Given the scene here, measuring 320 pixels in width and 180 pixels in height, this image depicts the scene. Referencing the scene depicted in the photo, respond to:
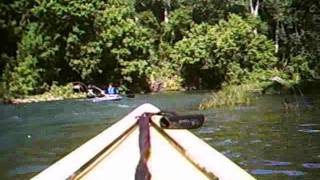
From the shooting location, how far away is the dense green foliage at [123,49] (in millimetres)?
39469

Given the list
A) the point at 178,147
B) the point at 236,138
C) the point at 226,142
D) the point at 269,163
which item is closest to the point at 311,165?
the point at 269,163

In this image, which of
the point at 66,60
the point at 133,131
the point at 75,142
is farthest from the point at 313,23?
the point at 133,131

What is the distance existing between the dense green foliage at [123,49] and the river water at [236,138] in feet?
66.7

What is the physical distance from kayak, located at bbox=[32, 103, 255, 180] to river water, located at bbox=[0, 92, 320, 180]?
13.3 feet

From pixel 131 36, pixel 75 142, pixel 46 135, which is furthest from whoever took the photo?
pixel 131 36

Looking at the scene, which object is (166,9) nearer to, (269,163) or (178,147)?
(269,163)

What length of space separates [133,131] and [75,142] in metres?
8.70

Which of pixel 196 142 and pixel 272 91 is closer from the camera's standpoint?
pixel 196 142

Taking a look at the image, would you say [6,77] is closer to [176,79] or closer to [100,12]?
[100,12]

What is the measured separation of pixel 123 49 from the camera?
40.8m

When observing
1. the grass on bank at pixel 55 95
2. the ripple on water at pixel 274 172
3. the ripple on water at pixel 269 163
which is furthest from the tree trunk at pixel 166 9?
the ripple on water at pixel 274 172

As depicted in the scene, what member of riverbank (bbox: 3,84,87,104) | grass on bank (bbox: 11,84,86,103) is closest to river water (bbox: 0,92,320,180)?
riverbank (bbox: 3,84,87,104)

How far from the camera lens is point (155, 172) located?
348 centimetres

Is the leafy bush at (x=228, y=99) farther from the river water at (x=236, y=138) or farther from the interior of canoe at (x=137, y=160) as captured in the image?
the interior of canoe at (x=137, y=160)
